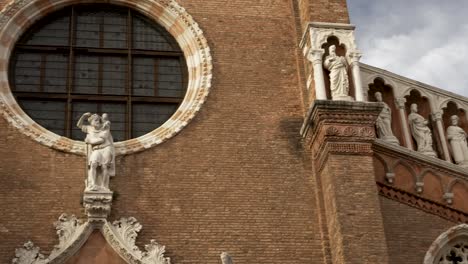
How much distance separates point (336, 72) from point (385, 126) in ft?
4.39

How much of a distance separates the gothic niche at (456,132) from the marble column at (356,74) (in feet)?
6.61

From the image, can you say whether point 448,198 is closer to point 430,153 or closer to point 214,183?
point 430,153

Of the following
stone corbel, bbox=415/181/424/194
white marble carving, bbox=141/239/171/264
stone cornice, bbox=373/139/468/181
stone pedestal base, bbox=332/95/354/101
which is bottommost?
white marble carving, bbox=141/239/171/264

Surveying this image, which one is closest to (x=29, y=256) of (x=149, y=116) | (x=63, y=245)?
(x=63, y=245)

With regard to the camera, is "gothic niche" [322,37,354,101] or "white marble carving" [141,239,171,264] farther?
"gothic niche" [322,37,354,101]

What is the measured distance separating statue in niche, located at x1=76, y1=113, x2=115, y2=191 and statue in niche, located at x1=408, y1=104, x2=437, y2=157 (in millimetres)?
5114

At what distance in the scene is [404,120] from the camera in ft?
49.5

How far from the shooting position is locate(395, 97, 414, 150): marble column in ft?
48.8

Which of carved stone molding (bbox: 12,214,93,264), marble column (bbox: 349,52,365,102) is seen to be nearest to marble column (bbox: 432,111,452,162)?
marble column (bbox: 349,52,365,102)

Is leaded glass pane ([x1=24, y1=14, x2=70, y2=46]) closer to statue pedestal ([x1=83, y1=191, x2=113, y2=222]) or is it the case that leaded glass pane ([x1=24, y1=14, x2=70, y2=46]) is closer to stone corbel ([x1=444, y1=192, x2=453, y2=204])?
statue pedestal ([x1=83, y1=191, x2=113, y2=222])

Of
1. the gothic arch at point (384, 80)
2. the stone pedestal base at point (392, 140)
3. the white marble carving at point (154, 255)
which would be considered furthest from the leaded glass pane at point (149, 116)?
the stone pedestal base at point (392, 140)

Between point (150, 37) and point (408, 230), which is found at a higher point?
point (150, 37)

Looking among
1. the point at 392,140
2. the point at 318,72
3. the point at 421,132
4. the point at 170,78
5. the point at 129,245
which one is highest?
the point at 170,78

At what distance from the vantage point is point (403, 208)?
13.9 m
